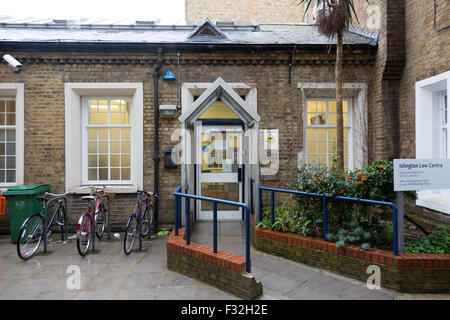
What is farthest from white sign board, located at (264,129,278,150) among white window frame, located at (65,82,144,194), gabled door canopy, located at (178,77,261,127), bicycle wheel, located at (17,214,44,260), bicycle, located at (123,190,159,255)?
bicycle wheel, located at (17,214,44,260)

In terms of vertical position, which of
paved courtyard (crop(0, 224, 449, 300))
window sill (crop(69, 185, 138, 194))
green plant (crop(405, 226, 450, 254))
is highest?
window sill (crop(69, 185, 138, 194))

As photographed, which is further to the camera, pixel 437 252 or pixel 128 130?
pixel 128 130

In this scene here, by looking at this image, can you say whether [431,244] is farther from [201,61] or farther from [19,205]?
[19,205]

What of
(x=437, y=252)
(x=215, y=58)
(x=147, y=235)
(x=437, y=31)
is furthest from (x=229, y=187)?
(x=437, y=31)

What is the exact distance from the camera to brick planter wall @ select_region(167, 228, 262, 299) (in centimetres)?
337

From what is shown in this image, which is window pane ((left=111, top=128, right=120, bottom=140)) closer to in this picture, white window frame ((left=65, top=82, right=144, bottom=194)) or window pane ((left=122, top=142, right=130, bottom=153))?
window pane ((left=122, top=142, right=130, bottom=153))

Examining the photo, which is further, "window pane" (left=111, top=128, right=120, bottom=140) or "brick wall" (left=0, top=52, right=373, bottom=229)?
"window pane" (left=111, top=128, right=120, bottom=140)

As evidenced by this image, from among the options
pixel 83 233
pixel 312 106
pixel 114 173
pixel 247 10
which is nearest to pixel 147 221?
pixel 83 233

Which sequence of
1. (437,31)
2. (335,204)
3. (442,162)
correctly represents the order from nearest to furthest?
(442,162) < (335,204) < (437,31)

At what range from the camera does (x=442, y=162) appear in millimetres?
3699

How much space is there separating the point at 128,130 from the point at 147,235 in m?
2.62

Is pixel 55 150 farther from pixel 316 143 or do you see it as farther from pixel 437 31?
pixel 437 31

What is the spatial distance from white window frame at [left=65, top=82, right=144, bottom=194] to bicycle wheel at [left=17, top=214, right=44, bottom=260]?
135cm

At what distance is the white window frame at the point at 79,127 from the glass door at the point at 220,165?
1.43m
